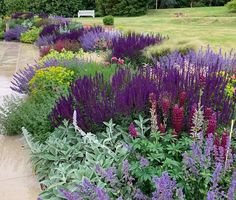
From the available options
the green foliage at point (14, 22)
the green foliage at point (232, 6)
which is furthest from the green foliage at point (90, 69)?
the green foliage at point (232, 6)

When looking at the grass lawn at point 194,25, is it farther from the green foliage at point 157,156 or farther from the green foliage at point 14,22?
the green foliage at point 157,156

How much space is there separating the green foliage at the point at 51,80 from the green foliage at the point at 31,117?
0.34 m

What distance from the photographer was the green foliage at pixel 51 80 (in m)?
4.93

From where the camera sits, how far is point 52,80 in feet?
16.6

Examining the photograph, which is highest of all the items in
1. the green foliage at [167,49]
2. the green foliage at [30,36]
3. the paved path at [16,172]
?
the green foliage at [167,49]

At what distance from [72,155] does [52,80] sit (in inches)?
85.0

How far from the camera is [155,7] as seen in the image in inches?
1291

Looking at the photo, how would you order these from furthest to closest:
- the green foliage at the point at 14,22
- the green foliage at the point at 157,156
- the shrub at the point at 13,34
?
the green foliage at the point at 14,22 → the shrub at the point at 13,34 → the green foliage at the point at 157,156

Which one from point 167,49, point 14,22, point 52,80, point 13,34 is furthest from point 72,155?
point 14,22

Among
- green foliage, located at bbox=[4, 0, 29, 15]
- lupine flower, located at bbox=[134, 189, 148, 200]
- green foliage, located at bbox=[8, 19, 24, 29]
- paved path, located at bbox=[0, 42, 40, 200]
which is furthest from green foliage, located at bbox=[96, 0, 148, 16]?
lupine flower, located at bbox=[134, 189, 148, 200]

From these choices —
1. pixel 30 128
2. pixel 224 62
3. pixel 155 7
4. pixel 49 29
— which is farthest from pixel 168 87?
pixel 155 7

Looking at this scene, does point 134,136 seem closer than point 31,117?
Yes

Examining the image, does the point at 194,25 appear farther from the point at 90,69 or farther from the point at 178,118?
the point at 178,118

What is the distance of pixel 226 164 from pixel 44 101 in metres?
2.50
